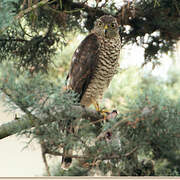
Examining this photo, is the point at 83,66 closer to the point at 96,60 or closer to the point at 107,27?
the point at 96,60

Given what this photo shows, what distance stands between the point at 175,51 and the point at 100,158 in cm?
102

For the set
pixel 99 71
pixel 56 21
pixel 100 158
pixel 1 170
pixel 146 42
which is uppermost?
pixel 56 21

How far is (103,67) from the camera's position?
1.49 metres

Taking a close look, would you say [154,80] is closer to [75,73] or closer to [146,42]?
[146,42]

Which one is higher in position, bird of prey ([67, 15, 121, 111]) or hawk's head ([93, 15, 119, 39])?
hawk's head ([93, 15, 119, 39])

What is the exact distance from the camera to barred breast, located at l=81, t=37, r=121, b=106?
1.49 m

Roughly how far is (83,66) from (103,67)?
0.36 feet

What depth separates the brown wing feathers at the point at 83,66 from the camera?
4.65 feet

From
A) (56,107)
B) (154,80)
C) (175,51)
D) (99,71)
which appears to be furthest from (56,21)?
(154,80)

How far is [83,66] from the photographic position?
1438 millimetres

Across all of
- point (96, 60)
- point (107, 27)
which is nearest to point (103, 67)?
point (96, 60)

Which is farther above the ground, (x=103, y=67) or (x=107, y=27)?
(x=107, y=27)

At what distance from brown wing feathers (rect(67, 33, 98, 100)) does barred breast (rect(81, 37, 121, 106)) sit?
0.04 meters

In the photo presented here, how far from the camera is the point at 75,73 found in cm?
145
